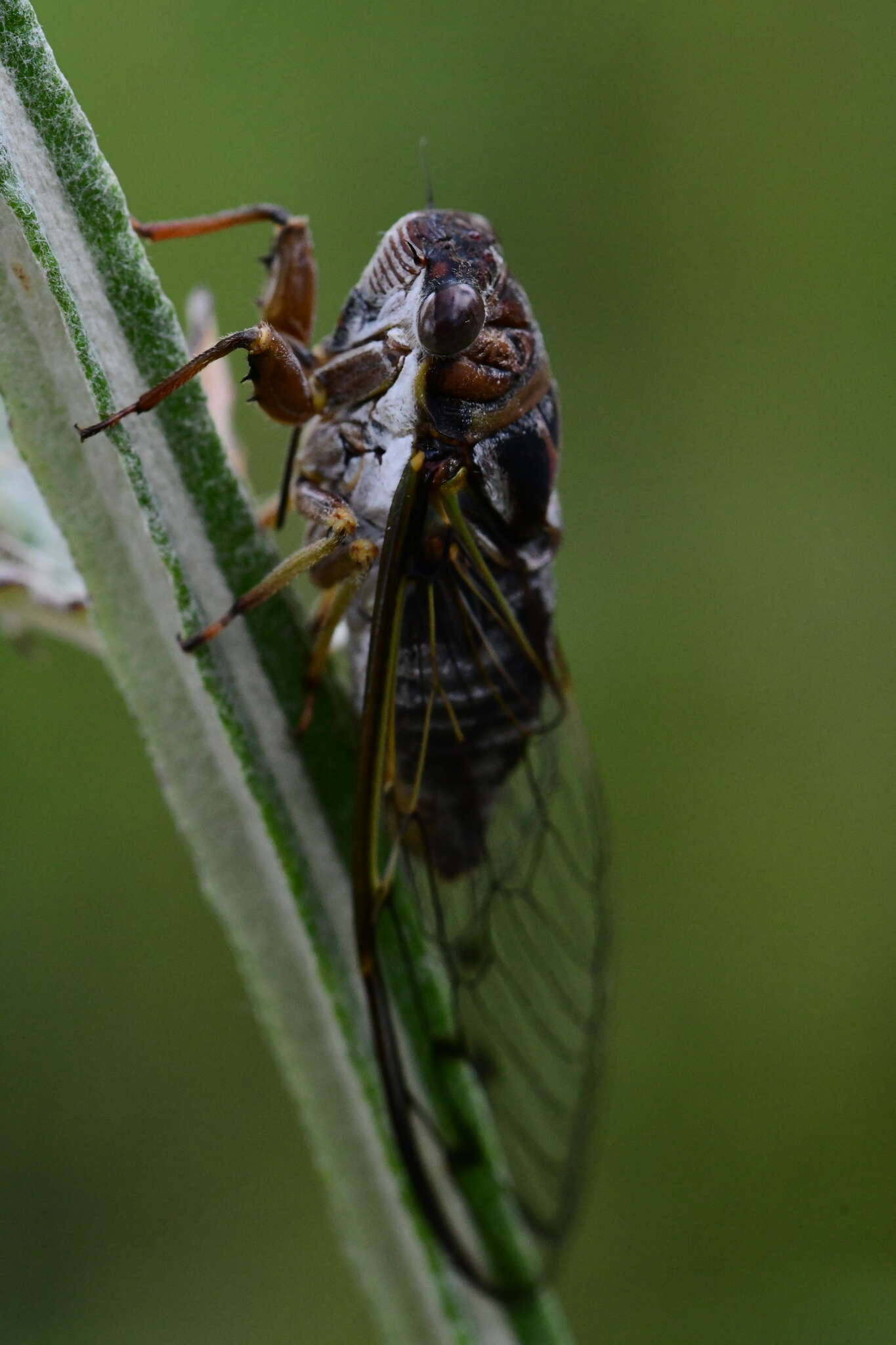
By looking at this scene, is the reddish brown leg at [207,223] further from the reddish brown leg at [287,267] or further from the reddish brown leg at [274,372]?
the reddish brown leg at [274,372]

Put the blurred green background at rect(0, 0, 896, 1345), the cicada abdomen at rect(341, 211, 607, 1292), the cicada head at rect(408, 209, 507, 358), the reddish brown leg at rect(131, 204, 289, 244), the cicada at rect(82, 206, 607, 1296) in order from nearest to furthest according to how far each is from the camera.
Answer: the cicada abdomen at rect(341, 211, 607, 1292) < the cicada at rect(82, 206, 607, 1296) < the cicada head at rect(408, 209, 507, 358) < the reddish brown leg at rect(131, 204, 289, 244) < the blurred green background at rect(0, 0, 896, 1345)

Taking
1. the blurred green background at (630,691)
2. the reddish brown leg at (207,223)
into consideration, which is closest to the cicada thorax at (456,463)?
the reddish brown leg at (207,223)

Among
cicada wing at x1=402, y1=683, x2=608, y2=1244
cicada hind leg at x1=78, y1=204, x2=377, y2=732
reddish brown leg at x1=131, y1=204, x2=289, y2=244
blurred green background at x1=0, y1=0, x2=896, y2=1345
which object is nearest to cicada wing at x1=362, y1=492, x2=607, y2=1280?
cicada wing at x1=402, y1=683, x2=608, y2=1244

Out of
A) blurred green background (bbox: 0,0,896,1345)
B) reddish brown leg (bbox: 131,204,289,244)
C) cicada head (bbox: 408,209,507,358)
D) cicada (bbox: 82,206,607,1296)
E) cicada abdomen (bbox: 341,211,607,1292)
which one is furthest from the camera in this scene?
blurred green background (bbox: 0,0,896,1345)

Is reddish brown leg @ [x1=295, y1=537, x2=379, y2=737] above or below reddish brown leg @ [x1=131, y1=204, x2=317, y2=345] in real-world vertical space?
below

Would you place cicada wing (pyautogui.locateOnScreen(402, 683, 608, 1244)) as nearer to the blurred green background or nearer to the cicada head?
the cicada head

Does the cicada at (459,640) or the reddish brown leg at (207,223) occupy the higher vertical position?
the reddish brown leg at (207,223)

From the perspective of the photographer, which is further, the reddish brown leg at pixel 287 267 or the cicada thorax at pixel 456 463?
the reddish brown leg at pixel 287 267

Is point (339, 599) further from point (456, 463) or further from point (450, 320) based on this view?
point (450, 320)

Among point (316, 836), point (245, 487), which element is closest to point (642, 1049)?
point (316, 836)
